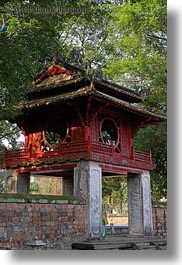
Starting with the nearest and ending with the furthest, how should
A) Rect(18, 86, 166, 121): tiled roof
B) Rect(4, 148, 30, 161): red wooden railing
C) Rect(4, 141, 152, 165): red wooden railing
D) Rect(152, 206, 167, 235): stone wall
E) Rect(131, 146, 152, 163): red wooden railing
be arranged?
Rect(18, 86, 166, 121): tiled roof
Rect(4, 141, 152, 165): red wooden railing
Rect(4, 148, 30, 161): red wooden railing
Rect(131, 146, 152, 163): red wooden railing
Rect(152, 206, 167, 235): stone wall

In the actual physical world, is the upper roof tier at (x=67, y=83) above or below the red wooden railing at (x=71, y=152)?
above

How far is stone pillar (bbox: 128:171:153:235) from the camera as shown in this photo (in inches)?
381

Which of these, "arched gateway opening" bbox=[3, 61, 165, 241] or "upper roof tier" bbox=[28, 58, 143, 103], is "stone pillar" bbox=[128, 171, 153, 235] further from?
"upper roof tier" bbox=[28, 58, 143, 103]

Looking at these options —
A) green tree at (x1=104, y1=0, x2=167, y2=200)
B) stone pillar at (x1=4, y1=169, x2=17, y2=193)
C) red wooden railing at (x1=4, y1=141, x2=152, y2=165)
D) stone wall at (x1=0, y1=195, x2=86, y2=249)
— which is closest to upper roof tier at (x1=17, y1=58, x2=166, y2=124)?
green tree at (x1=104, y1=0, x2=167, y2=200)

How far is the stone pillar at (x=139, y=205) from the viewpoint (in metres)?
9.69

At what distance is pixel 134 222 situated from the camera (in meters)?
9.88

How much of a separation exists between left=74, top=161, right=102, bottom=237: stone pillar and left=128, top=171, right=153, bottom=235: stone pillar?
191 centimetres

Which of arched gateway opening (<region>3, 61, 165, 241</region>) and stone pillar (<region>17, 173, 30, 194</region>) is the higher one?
arched gateway opening (<region>3, 61, 165, 241</region>)

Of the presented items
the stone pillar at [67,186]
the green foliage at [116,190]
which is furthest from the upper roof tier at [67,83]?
the green foliage at [116,190]

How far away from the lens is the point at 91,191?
8.01 meters

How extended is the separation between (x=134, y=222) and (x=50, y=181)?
727 cm

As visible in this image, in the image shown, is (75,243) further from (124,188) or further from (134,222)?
(124,188)

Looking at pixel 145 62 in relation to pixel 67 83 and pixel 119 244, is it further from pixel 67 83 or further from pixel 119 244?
pixel 119 244

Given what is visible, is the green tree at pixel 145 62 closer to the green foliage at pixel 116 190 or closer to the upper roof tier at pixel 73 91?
the upper roof tier at pixel 73 91
